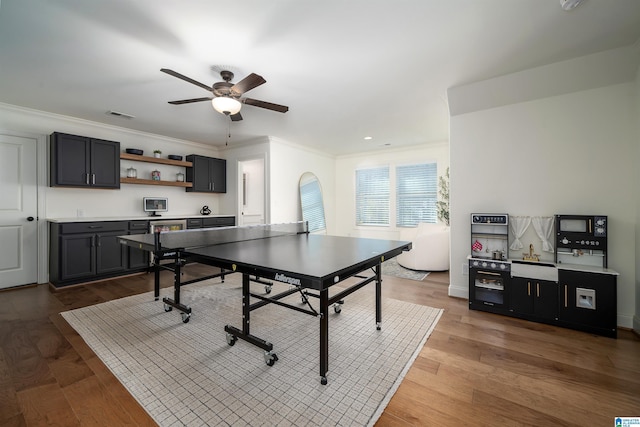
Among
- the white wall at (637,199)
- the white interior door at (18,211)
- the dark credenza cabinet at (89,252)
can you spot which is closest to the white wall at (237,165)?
the dark credenza cabinet at (89,252)

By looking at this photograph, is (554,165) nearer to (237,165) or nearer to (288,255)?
(288,255)

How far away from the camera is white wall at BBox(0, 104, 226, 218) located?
387 cm

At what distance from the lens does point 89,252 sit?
3938 millimetres

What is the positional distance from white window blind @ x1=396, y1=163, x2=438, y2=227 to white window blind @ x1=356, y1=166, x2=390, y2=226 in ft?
1.02

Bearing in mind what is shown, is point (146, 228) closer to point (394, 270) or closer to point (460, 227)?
point (394, 270)

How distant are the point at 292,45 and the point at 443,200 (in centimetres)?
454

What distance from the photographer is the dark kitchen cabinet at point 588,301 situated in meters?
2.36

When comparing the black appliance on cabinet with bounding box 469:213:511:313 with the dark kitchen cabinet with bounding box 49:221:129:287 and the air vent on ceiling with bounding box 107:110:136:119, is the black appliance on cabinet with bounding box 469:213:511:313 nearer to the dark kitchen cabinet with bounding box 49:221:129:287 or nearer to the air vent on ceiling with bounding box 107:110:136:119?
the dark kitchen cabinet with bounding box 49:221:129:287

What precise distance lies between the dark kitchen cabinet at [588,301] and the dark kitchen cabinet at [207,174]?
5981 millimetres

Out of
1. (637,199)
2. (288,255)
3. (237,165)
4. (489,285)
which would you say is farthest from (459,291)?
(237,165)

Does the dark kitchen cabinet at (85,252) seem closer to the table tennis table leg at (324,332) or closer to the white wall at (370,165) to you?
the table tennis table leg at (324,332)

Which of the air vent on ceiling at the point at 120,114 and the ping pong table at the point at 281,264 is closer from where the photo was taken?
the ping pong table at the point at 281,264

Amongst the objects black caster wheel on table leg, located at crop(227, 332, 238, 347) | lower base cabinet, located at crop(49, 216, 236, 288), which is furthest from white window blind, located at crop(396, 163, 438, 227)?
lower base cabinet, located at crop(49, 216, 236, 288)

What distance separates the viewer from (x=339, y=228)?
729 cm
